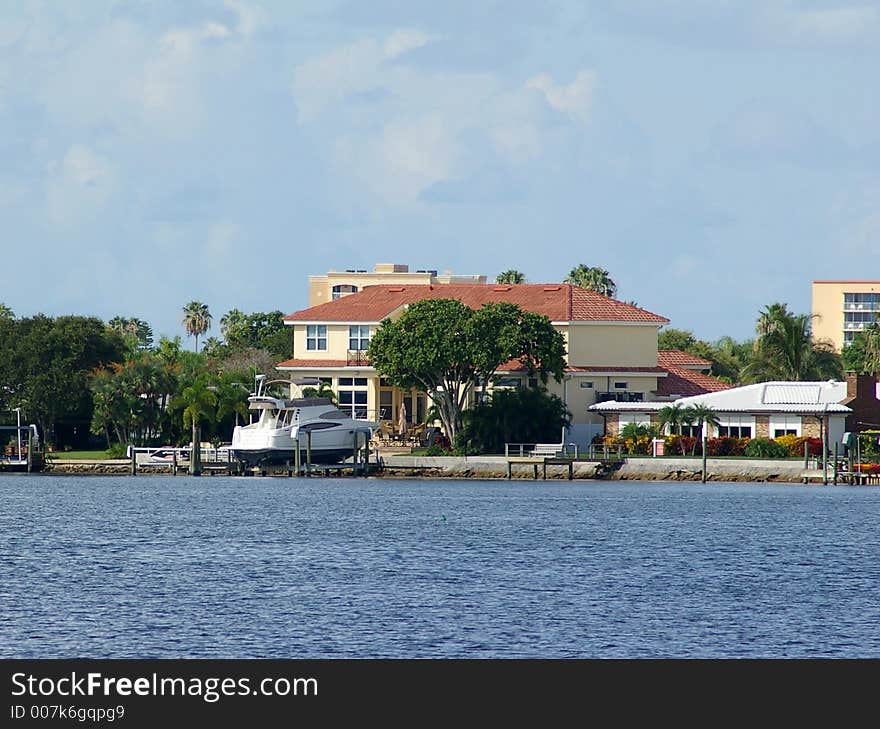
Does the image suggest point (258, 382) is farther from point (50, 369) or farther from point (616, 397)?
point (616, 397)

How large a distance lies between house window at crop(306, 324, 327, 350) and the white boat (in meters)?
12.2

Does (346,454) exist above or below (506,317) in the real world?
below

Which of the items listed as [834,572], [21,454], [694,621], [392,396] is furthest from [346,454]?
[694,621]

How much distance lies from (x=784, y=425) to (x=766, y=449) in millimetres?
2268

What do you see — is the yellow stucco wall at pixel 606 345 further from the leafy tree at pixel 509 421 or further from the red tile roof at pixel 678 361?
the leafy tree at pixel 509 421

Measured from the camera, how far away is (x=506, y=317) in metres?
108

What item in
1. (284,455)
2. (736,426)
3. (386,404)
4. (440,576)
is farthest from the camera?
(386,404)

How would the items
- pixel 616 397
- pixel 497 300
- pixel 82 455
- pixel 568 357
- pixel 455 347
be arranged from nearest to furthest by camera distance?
pixel 455 347 < pixel 616 397 < pixel 568 357 < pixel 82 455 < pixel 497 300

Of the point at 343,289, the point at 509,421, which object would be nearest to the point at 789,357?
the point at 509,421

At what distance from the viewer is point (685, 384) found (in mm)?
118938

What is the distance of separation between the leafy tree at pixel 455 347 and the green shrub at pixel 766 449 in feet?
39.7

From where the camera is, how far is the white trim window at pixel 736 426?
106 meters

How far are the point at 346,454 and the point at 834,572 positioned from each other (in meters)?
55.5
